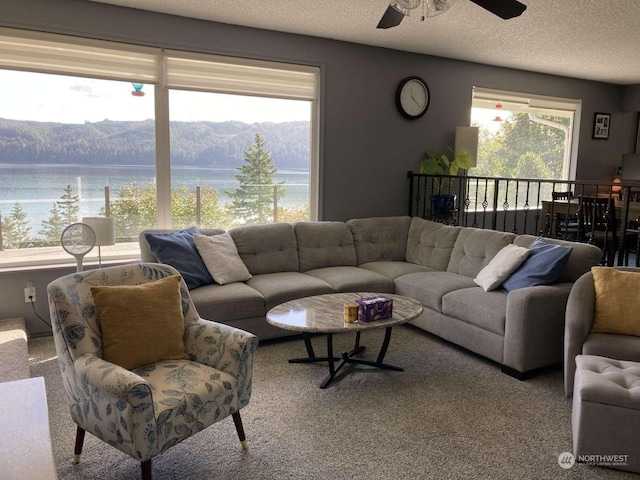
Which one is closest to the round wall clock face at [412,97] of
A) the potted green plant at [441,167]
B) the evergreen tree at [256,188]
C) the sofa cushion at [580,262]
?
the potted green plant at [441,167]

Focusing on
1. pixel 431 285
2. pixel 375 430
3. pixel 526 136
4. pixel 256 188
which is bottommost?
pixel 375 430

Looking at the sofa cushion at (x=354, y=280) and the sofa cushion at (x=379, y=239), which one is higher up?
the sofa cushion at (x=379, y=239)

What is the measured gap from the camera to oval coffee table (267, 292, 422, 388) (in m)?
2.88

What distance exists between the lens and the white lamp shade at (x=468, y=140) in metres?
5.80

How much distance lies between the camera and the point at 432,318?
3957mm

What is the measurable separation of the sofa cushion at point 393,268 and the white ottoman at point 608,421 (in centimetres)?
217

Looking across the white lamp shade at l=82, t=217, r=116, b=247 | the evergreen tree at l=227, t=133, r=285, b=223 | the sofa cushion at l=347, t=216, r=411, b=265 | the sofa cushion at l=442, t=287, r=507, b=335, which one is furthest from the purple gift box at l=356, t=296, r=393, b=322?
the evergreen tree at l=227, t=133, r=285, b=223

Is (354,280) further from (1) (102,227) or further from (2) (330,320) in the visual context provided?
(1) (102,227)

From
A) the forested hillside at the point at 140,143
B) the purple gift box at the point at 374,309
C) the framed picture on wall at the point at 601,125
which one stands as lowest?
the purple gift box at the point at 374,309

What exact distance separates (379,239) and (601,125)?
4.62 meters

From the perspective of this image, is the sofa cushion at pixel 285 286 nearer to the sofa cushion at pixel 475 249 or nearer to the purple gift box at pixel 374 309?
the purple gift box at pixel 374 309

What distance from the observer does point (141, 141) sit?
4.47 m

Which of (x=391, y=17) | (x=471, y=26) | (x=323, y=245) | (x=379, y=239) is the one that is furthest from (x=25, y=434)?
(x=471, y=26)

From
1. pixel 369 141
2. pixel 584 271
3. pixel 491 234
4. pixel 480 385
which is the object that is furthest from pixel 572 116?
pixel 480 385
